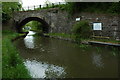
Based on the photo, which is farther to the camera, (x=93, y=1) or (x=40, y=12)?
(x=40, y=12)

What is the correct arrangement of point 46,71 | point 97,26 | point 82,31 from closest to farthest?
point 46,71
point 82,31
point 97,26

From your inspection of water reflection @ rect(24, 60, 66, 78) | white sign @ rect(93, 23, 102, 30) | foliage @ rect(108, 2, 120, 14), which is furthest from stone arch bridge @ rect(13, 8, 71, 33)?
water reflection @ rect(24, 60, 66, 78)

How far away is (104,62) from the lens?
880 centimetres

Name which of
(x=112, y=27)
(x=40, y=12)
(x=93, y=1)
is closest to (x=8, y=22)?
(x=40, y=12)

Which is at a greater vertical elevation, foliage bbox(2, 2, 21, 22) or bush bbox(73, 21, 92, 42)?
foliage bbox(2, 2, 21, 22)

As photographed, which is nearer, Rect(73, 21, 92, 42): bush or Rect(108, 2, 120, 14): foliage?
Rect(73, 21, 92, 42): bush

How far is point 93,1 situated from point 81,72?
45.3 ft

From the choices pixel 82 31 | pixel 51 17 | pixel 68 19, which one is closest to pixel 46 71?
pixel 82 31

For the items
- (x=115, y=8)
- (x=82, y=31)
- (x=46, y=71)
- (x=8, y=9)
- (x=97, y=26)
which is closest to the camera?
(x=46, y=71)

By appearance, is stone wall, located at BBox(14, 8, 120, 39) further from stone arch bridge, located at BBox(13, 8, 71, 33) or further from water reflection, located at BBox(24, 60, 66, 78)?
water reflection, located at BBox(24, 60, 66, 78)

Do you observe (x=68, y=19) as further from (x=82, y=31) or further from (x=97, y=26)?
(x=82, y=31)

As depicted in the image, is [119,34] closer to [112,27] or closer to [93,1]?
[112,27]

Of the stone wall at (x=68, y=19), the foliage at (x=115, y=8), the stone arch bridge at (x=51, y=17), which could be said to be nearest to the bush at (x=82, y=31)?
the stone wall at (x=68, y=19)

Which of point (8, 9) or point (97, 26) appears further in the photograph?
point (8, 9)
